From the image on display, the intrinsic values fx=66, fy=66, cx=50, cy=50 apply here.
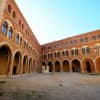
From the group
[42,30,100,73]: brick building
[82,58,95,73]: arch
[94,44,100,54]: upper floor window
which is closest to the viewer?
[94,44,100,54]: upper floor window

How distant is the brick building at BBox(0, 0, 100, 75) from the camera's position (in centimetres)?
1001

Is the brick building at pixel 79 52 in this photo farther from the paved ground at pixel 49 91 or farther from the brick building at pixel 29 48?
the paved ground at pixel 49 91

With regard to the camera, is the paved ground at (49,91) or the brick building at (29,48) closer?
the paved ground at (49,91)

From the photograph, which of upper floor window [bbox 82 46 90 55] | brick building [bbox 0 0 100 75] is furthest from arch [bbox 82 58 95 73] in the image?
upper floor window [bbox 82 46 90 55]

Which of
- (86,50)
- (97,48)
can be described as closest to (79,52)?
(86,50)

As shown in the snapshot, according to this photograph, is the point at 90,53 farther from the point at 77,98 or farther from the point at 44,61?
the point at 77,98

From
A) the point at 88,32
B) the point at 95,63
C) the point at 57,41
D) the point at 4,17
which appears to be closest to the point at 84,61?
the point at 95,63

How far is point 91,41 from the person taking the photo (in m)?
19.6

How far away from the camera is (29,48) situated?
707 inches

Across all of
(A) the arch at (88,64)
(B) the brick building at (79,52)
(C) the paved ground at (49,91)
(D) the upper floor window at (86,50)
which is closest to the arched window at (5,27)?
(C) the paved ground at (49,91)

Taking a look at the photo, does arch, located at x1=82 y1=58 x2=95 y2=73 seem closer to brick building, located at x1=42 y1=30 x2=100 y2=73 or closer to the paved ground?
brick building, located at x1=42 y1=30 x2=100 y2=73

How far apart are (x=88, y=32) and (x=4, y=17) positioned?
21342mm

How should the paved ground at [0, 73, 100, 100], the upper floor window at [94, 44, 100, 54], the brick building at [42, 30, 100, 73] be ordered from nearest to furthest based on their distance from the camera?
the paved ground at [0, 73, 100, 100], the upper floor window at [94, 44, 100, 54], the brick building at [42, 30, 100, 73]

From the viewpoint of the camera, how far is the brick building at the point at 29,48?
1001cm
